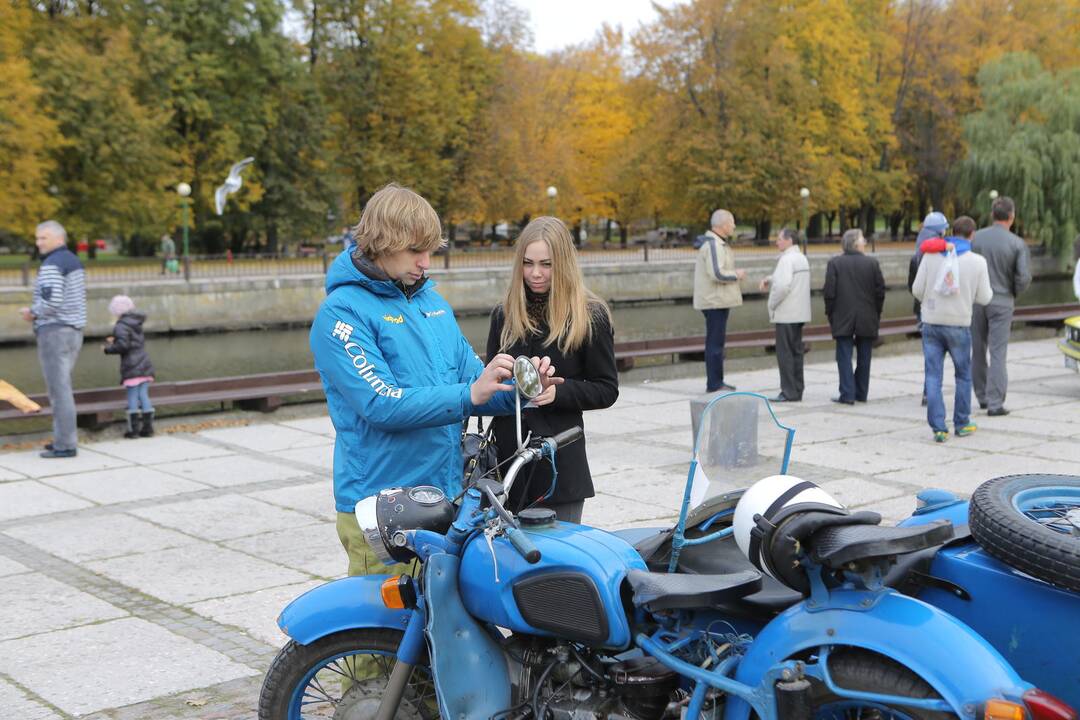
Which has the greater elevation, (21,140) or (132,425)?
(21,140)

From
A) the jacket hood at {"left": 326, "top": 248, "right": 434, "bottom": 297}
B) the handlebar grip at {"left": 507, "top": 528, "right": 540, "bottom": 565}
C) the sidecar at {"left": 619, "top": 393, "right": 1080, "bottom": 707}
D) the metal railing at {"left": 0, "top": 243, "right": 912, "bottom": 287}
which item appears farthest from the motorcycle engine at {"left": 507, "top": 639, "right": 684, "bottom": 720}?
the metal railing at {"left": 0, "top": 243, "right": 912, "bottom": 287}

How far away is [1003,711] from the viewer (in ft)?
9.04

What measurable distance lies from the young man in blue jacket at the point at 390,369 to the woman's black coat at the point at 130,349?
788cm

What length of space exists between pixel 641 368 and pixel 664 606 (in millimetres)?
12344

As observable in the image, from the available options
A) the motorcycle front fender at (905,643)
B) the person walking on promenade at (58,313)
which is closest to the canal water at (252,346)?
the person walking on promenade at (58,313)

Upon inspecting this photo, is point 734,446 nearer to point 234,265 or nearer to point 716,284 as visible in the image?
point 716,284

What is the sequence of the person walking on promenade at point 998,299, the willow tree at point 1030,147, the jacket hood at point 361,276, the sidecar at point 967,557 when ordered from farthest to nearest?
1. the willow tree at point 1030,147
2. the person walking on promenade at point 998,299
3. the jacket hood at point 361,276
4. the sidecar at point 967,557

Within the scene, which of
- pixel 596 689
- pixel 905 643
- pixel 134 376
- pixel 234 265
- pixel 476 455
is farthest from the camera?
pixel 234 265

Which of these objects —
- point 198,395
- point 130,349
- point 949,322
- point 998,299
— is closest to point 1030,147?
point 998,299

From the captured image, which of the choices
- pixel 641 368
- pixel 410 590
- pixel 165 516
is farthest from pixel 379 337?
pixel 641 368

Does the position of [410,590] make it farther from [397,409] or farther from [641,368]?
[641,368]

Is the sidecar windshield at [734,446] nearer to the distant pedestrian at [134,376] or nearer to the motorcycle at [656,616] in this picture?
the motorcycle at [656,616]

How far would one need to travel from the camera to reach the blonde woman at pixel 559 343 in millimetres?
4441

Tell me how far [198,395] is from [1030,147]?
44202 mm
